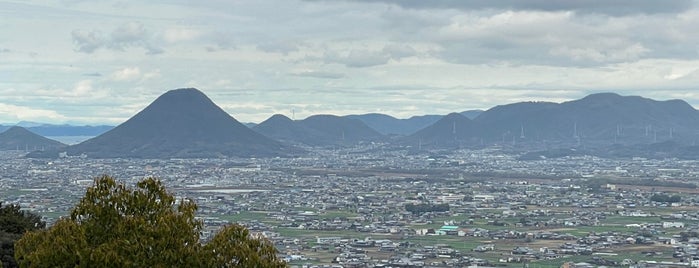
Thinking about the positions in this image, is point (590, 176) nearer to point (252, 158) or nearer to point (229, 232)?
point (252, 158)

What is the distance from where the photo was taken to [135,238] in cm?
1365

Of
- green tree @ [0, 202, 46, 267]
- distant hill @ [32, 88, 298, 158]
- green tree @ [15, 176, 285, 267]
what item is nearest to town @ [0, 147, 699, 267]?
distant hill @ [32, 88, 298, 158]

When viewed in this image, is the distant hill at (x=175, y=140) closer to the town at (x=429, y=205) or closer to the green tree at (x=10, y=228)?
the town at (x=429, y=205)

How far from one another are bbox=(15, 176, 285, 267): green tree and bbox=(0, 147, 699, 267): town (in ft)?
124

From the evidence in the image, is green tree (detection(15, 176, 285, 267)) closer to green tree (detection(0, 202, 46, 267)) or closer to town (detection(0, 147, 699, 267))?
green tree (detection(0, 202, 46, 267))

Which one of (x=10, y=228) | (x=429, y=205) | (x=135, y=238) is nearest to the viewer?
(x=135, y=238)

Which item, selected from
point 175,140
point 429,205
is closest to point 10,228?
point 429,205

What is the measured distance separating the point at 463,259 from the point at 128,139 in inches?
5440

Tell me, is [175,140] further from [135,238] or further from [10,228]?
[135,238]

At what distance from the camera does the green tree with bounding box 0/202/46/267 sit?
2138cm

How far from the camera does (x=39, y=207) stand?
81.5m

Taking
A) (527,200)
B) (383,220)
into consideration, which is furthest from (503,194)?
(383,220)

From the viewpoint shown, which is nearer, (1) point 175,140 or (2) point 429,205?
(2) point 429,205

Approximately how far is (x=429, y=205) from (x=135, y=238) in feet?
246
